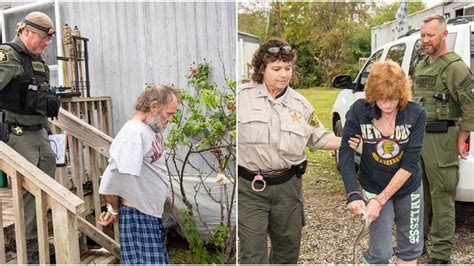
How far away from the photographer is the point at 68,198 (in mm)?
2271

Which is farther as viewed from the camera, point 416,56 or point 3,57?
point 3,57

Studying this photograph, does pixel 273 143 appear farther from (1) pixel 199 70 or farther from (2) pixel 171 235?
(2) pixel 171 235

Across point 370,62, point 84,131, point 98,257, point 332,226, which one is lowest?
point 98,257

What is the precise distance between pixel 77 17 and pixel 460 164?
2.97 metres

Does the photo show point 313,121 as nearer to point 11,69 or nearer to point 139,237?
point 139,237

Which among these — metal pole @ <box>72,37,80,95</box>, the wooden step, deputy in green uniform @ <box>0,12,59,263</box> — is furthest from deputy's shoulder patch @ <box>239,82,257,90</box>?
metal pole @ <box>72,37,80,95</box>

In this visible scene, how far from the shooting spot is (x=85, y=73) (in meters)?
3.73

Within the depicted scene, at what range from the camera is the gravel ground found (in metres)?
2.50

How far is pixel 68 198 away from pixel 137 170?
1.61 feet

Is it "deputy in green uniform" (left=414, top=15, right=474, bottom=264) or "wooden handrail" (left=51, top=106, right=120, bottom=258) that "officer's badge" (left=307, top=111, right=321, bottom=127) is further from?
"wooden handrail" (left=51, top=106, right=120, bottom=258)

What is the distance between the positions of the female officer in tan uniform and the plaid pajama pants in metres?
0.41

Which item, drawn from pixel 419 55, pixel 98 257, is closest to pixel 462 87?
pixel 419 55

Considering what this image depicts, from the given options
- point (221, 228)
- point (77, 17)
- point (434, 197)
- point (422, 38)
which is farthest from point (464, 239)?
point (77, 17)

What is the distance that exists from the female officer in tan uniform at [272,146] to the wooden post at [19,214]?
1.17 meters
